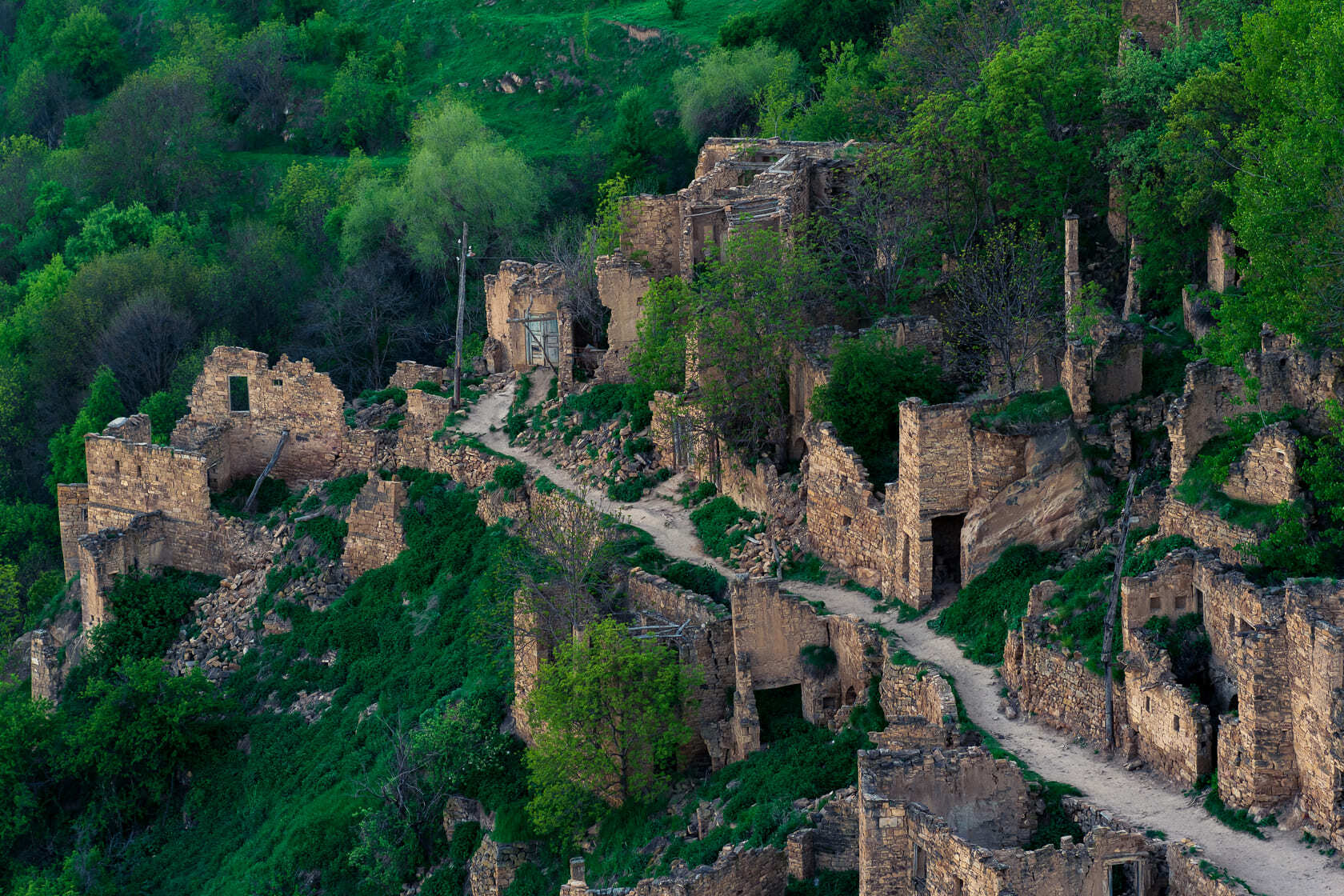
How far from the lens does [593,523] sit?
51.9 m

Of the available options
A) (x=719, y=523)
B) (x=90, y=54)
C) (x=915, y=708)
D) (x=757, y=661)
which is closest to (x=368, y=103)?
(x=90, y=54)

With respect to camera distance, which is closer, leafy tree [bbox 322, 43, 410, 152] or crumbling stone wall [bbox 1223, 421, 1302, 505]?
crumbling stone wall [bbox 1223, 421, 1302, 505]

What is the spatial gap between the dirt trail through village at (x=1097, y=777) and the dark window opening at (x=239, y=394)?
662 inches

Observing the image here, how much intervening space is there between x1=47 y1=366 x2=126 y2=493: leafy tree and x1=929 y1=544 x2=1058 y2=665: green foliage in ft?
125

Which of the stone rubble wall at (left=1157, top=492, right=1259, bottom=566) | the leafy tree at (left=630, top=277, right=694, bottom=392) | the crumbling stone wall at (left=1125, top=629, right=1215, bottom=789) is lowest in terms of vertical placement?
the crumbling stone wall at (left=1125, top=629, right=1215, bottom=789)

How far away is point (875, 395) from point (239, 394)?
23100 millimetres

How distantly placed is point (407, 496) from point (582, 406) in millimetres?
4985

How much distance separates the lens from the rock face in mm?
46469

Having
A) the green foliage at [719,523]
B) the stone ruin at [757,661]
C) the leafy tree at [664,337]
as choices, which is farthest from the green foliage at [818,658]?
the leafy tree at [664,337]

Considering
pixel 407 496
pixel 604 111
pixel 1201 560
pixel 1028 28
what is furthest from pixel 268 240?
pixel 1201 560

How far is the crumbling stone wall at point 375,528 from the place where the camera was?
198 ft

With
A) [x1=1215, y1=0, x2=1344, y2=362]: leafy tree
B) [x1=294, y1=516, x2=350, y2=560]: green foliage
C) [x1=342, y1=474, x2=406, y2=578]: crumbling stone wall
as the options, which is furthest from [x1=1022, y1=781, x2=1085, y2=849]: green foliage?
[x1=294, y1=516, x2=350, y2=560]: green foliage

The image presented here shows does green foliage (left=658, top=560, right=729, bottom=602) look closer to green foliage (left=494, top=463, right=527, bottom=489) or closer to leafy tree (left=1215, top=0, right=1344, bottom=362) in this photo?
green foliage (left=494, top=463, right=527, bottom=489)

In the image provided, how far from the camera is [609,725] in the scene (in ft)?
153
